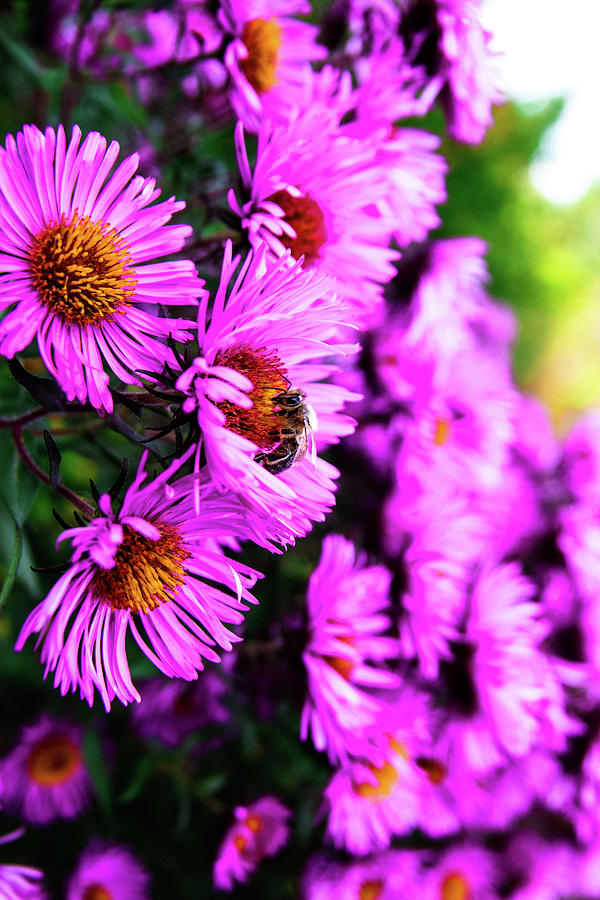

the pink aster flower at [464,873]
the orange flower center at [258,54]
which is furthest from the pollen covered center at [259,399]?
the pink aster flower at [464,873]

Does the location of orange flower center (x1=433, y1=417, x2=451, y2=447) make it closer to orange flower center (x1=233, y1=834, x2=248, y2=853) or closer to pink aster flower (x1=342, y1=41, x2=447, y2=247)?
pink aster flower (x1=342, y1=41, x2=447, y2=247)

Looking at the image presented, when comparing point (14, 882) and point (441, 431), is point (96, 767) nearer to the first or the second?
point (14, 882)

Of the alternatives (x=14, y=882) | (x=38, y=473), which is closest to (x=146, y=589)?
(x=38, y=473)

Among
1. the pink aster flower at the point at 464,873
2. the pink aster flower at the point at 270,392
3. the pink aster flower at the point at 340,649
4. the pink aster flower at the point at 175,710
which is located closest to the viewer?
the pink aster flower at the point at 270,392

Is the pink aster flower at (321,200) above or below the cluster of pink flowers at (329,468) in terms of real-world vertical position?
above

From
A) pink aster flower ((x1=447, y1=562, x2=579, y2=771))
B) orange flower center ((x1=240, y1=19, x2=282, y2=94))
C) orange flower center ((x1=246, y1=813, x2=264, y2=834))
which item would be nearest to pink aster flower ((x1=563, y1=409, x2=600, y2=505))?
pink aster flower ((x1=447, y1=562, x2=579, y2=771))

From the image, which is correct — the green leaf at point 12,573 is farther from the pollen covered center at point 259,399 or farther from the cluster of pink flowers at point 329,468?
the pollen covered center at point 259,399

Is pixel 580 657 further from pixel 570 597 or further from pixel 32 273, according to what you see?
pixel 32 273
